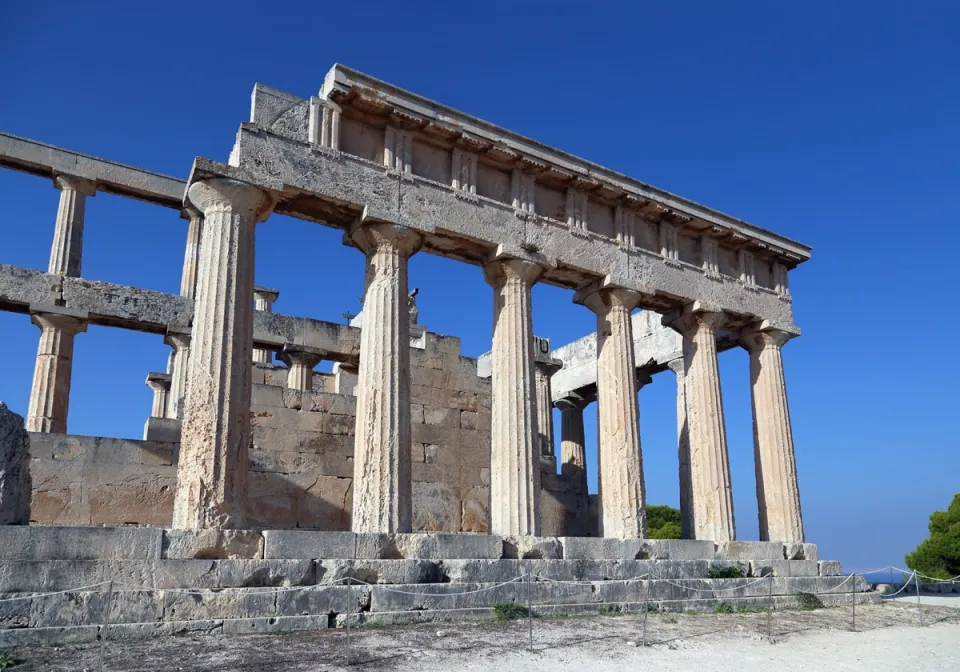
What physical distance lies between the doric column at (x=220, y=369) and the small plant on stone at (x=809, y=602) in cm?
1078

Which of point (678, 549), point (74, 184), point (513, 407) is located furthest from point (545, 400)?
point (74, 184)

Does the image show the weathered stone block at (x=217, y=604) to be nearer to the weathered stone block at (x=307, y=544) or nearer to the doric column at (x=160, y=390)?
the weathered stone block at (x=307, y=544)

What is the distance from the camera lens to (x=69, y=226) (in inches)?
799

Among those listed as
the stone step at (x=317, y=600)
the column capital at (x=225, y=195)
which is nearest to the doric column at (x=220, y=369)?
the column capital at (x=225, y=195)

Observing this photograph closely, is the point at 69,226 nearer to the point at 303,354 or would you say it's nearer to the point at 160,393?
the point at 160,393

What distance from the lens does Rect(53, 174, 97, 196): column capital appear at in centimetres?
2086

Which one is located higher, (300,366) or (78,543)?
(300,366)

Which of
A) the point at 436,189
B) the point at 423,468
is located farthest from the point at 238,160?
the point at 423,468

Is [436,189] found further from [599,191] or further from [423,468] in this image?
[423,468]

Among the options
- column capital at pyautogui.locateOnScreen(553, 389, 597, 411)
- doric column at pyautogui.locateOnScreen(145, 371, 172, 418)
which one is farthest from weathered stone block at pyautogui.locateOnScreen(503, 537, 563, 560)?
doric column at pyautogui.locateOnScreen(145, 371, 172, 418)

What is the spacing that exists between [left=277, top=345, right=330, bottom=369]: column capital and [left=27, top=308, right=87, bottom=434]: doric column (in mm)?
4782

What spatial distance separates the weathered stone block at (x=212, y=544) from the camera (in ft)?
34.7

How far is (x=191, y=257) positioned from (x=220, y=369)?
11093 mm

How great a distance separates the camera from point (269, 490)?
15766mm
